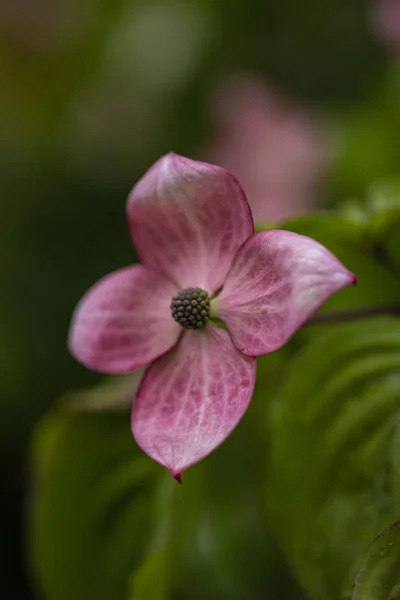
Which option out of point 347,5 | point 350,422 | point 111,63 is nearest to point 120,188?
point 111,63

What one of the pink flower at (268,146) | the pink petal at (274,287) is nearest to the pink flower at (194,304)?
the pink petal at (274,287)

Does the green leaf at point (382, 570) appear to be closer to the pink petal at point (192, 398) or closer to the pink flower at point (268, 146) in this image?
the pink petal at point (192, 398)

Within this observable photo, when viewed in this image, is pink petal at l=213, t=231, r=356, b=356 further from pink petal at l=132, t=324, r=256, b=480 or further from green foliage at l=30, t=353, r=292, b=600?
green foliage at l=30, t=353, r=292, b=600

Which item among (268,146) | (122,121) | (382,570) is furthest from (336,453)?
(122,121)

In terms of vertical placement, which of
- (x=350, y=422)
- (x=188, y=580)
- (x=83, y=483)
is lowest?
(x=188, y=580)

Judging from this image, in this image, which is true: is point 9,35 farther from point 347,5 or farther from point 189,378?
point 189,378

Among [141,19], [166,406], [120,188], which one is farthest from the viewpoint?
[141,19]

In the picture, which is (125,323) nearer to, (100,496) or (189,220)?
(189,220)
